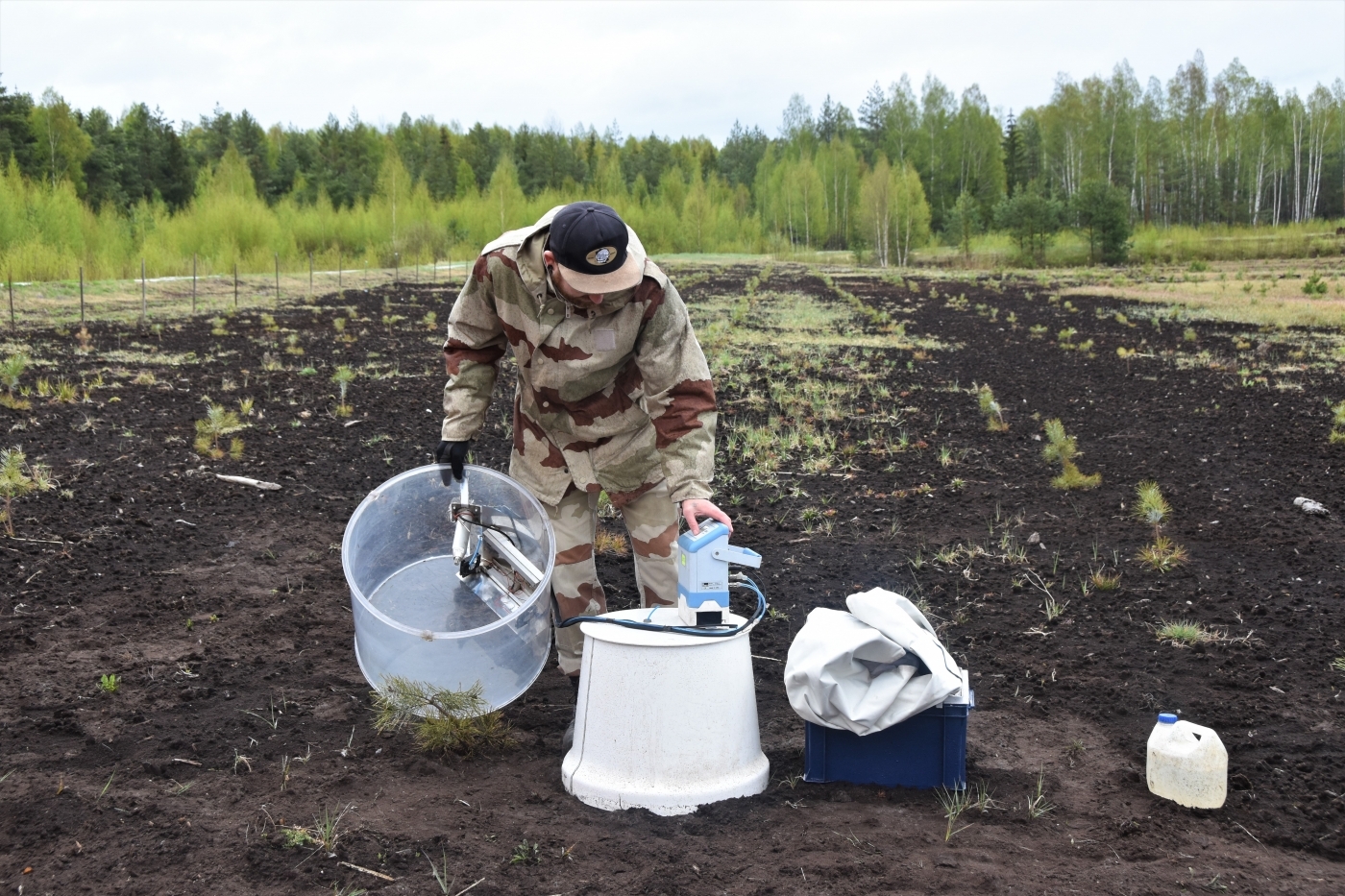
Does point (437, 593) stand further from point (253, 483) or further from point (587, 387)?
point (253, 483)

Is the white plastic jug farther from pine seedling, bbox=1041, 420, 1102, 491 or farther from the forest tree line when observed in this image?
the forest tree line

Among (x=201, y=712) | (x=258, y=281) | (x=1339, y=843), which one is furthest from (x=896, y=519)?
(x=258, y=281)

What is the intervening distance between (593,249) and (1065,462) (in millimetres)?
4148

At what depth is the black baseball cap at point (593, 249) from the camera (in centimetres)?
275

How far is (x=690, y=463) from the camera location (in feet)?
9.58

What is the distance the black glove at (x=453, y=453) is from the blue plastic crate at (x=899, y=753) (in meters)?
1.20

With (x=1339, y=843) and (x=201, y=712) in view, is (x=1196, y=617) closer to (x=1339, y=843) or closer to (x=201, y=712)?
(x=1339, y=843)

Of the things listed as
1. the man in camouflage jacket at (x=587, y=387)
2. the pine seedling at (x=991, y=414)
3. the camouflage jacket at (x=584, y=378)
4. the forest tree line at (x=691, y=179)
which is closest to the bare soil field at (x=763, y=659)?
the pine seedling at (x=991, y=414)

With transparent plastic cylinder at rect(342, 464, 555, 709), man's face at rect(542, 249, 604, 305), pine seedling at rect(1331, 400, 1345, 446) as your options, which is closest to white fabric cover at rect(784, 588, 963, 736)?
transparent plastic cylinder at rect(342, 464, 555, 709)

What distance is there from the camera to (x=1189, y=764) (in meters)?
2.57

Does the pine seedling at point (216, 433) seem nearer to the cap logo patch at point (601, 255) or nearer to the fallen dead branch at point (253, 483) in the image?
the fallen dead branch at point (253, 483)

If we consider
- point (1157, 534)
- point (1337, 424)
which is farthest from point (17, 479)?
point (1337, 424)

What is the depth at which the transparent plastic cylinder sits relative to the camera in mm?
2816

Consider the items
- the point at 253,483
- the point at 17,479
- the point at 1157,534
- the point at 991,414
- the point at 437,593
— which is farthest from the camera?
the point at 991,414
